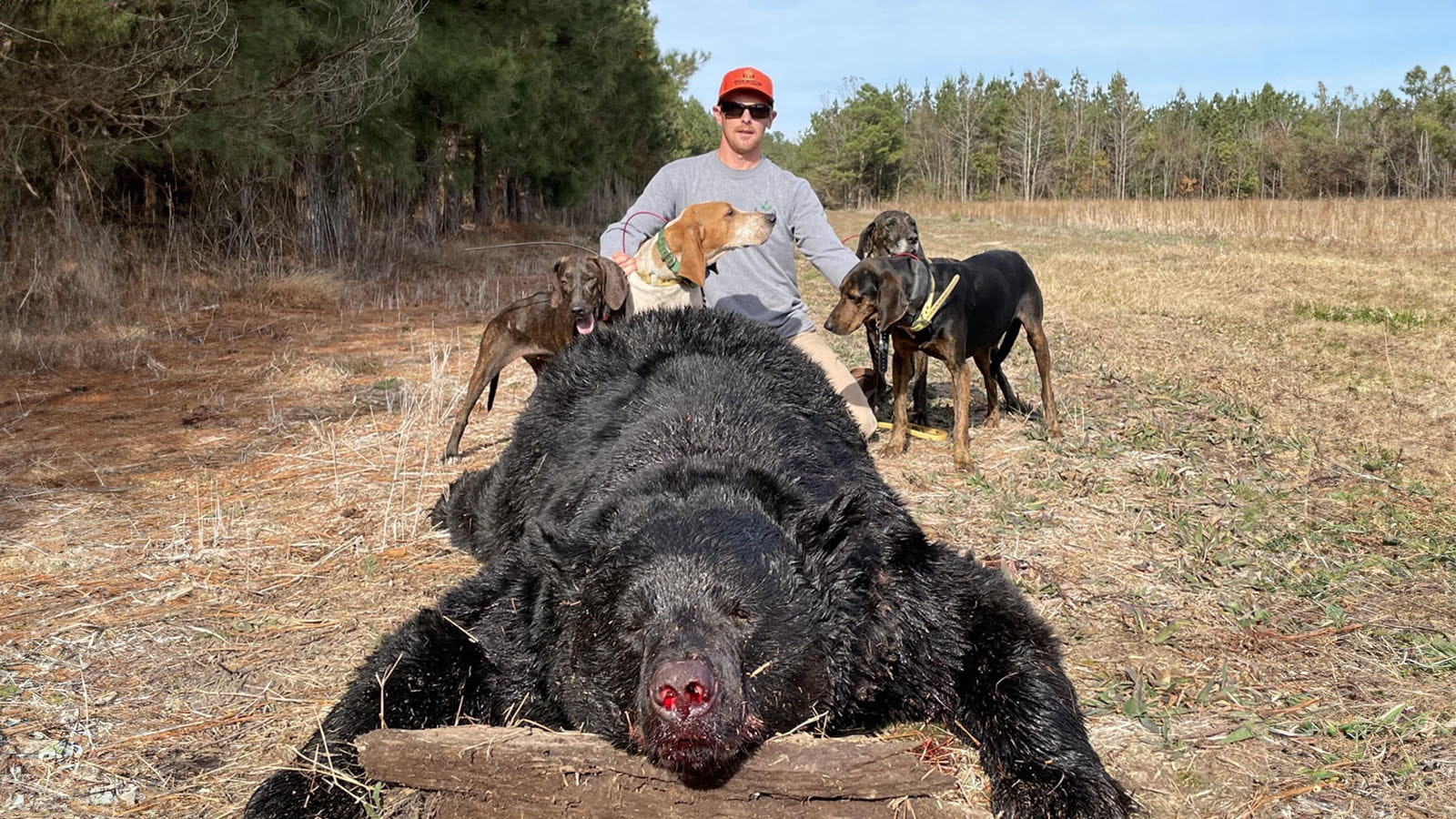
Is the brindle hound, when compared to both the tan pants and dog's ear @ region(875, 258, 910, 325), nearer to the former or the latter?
the tan pants

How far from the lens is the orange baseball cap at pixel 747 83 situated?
5172 millimetres

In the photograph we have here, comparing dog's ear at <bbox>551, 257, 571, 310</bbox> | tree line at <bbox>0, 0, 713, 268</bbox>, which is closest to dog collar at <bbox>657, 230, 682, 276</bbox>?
dog's ear at <bbox>551, 257, 571, 310</bbox>

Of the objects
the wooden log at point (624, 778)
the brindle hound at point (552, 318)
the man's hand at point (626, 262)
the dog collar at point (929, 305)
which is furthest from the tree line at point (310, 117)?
the wooden log at point (624, 778)

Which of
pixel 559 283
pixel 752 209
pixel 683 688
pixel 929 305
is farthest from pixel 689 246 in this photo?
pixel 683 688

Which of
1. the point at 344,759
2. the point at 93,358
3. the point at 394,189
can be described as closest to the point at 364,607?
the point at 344,759

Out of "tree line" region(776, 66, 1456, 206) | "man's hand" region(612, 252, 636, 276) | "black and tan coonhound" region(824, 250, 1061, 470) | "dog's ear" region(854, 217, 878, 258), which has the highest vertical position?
"tree line" region(776, 66, 1456, 206)

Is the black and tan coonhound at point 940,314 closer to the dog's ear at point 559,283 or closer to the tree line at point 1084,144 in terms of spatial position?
the dog's ear at point 559,283

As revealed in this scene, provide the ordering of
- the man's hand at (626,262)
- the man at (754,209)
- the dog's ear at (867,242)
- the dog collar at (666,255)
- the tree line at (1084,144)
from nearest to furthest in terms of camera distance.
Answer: the dog collar at (666,255) < the man's hand at (626,262) < the man at (754,209) < the dog's ear at (867,242) < the tree line at (1084,144)

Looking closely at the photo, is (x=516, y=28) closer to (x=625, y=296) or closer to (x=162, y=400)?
(x=162, y=400)

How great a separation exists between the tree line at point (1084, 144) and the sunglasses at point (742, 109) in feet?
179

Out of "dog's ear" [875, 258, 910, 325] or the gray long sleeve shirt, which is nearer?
the gray long sleeve shirt

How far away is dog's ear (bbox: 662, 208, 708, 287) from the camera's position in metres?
4.64

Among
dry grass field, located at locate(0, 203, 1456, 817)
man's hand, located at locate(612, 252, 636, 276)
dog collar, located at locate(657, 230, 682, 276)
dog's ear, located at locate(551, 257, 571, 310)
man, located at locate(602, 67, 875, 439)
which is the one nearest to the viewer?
dry grass field, located at locate(0, 203, 1456, 817)

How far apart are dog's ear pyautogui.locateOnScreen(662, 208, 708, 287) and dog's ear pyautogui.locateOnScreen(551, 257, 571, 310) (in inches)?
21.8
